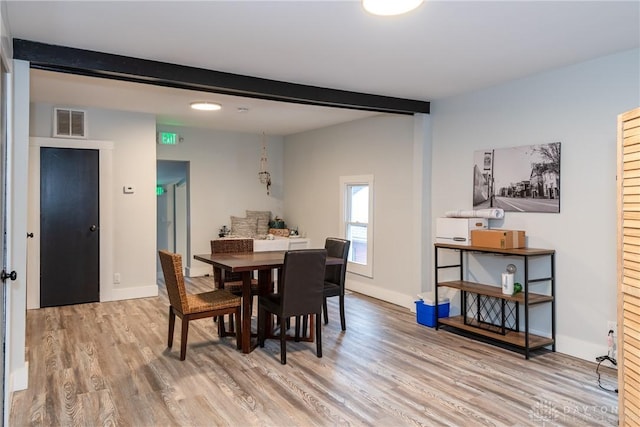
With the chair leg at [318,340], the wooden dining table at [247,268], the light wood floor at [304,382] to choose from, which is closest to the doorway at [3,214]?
the light wood floor at [304,382]

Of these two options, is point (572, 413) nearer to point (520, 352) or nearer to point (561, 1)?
point (520, 352)

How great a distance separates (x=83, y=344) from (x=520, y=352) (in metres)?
3.86

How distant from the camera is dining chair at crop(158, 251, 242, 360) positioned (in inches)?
140

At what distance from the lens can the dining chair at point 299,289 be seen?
11.6ft

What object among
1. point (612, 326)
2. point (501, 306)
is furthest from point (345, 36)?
point (612, 326)

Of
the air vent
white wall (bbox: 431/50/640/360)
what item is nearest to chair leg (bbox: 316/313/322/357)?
white wall (bbox: 431/50/640/360)

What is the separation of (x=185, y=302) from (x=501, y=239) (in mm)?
2724

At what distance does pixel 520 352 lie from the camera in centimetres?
384

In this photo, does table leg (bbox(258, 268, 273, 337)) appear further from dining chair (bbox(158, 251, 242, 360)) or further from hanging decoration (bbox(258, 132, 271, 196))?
hanging decoration (bbox(258, 132, 271, 196))

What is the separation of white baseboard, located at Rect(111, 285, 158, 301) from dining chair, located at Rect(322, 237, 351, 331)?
2.69 meters

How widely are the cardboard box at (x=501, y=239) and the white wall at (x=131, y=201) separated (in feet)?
13.8

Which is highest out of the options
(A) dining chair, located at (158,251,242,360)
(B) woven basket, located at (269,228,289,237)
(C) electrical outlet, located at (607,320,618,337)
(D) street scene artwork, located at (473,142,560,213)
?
(D) street scene artwork, located at (473,142,560,213)

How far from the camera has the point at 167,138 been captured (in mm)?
6895

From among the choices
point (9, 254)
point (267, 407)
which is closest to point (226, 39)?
point (9, 254)
